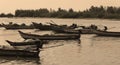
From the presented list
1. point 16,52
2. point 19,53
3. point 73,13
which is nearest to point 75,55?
→ point 19,53

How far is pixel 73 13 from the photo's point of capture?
181m

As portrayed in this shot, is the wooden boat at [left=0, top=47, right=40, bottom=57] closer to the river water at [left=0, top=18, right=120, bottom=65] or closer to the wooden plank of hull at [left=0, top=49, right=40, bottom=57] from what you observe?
the wooden plank of hull at [left=0, top=49, right=40, bottom=57]

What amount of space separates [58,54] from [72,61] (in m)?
5.34

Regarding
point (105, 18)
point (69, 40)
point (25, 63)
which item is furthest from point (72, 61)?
point (105, 18)

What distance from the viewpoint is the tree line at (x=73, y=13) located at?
17275 cm

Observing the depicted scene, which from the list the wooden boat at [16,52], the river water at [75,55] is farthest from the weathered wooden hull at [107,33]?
the wooden boat at [16,52]

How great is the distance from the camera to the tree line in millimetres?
172750

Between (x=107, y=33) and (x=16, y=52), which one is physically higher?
(x=16, y=52)

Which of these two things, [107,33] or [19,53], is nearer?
[19,53]

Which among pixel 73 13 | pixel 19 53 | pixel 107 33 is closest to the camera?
pixel 19 53

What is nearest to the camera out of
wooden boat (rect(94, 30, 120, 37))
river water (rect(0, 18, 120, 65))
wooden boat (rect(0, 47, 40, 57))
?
river water (rect(0, 18, 120, 65))

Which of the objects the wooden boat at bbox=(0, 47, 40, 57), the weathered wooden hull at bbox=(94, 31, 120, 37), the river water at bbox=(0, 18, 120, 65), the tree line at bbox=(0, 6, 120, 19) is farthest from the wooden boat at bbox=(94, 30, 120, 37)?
the tree line at bbox=(0, 6, 120, 19)

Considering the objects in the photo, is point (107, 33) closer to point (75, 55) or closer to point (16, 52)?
point (75, 55)

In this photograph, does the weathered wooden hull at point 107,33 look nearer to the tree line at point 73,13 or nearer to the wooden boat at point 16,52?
the wooden boat at point 16,52
